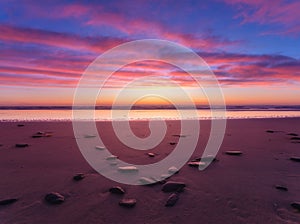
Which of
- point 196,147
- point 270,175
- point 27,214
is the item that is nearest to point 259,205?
point 270,175

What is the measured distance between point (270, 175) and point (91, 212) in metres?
3.48

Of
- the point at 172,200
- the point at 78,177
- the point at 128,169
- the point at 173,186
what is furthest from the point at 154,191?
the point at 78,177

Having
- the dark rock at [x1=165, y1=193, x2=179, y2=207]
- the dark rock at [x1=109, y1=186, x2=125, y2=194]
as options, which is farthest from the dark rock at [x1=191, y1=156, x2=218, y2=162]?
the dark rock at [x1=109, y1=186, x2=125, y2=194]

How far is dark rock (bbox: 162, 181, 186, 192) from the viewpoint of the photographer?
14.9 ft

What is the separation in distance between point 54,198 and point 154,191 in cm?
156

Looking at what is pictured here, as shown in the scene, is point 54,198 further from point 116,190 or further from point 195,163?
point 195,163

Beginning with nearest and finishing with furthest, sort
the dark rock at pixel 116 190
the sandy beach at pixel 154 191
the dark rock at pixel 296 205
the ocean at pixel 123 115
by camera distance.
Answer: the sandy beach at pixel 154 191 < the dark rock at pixel 296 205 < the dark rock at pixel 116 190 < the ocean at pixel 123 115

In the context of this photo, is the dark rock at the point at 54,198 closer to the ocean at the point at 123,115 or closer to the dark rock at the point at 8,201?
the dark rock at the point at 8,201

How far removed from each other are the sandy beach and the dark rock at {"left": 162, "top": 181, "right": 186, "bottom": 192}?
103mm

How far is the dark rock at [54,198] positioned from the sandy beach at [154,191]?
3.2 inches

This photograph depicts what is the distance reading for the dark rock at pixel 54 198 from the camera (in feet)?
A: 13.4

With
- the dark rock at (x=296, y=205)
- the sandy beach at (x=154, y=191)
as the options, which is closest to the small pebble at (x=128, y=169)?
the sandy beach at (x=154, y=191)

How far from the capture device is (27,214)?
12.4 feet

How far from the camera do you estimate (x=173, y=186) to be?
15.1ft
